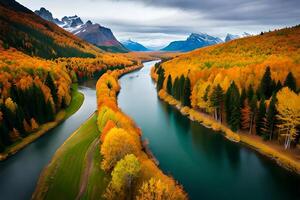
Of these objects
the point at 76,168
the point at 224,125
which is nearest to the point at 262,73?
the point at 224,125

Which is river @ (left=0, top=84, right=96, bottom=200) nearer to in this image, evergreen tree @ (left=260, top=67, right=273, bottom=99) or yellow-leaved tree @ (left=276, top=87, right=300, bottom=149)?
yellow-leaved tree @ (left=276, top=87, right=300, bottom=149)

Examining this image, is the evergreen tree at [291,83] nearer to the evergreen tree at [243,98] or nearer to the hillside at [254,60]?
the hillside at [254,60]

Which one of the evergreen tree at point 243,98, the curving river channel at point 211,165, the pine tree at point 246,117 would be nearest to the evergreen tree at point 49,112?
the curving river channel at point 211,165

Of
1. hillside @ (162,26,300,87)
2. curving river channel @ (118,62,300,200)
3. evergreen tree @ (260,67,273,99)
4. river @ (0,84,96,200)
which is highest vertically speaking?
hillside @ (162,26,300,87)

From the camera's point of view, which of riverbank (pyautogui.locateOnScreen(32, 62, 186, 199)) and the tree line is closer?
riverbank (pyautogui.locateOnScreen(32, 62, 186, 199))

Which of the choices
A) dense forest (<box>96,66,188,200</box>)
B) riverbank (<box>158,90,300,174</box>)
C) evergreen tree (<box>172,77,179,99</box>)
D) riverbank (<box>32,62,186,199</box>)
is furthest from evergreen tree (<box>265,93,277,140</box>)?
evergreen tree (<box>172,77,179,99</box>)

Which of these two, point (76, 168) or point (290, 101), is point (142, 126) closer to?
point (76, 168)

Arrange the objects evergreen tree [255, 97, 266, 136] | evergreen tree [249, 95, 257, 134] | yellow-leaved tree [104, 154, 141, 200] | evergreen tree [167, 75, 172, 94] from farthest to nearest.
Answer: evergreen tree [167, 75, 172, 94] → evergreen tree [249, 95, 257, 134] → evergreen tree [255, 97, 266, 136] → yellow-leaved tree [104, 154, 141, 200]
